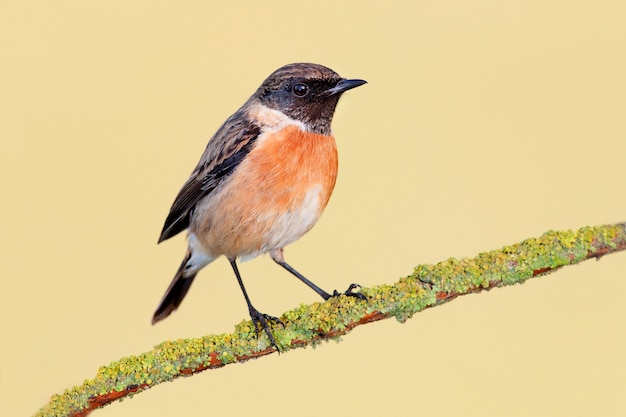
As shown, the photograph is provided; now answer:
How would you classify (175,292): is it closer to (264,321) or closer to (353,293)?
(264,321)

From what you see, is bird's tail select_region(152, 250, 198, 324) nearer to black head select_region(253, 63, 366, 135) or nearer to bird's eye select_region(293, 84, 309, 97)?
black head select_region(253, 63, 366, 135)

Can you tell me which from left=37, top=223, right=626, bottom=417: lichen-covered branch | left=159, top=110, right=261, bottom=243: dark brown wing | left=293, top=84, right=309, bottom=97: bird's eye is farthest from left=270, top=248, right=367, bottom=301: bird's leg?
left=293, top=84, right=309, bottom=97: bird's eye

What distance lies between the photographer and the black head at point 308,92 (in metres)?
4.70

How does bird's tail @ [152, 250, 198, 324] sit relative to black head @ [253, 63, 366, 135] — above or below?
below

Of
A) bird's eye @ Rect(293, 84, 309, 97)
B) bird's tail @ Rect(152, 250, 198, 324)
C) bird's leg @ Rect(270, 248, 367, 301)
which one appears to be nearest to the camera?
bird's eye @ Rect(293, 84, 309, 97)

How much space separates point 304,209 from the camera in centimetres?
465

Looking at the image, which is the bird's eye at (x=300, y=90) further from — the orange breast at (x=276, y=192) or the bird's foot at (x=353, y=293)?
the bird's foot at (x=353, y=293)

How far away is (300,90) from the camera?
15.6 ft

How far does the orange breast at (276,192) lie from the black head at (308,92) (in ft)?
0.37

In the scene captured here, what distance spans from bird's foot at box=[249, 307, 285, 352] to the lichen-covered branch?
3cm

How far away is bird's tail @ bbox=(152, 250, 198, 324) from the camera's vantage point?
219 inches

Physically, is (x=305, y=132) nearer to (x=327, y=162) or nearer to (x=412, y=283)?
(x=327, y=162)

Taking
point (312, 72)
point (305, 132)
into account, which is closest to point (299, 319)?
point (305, 132)

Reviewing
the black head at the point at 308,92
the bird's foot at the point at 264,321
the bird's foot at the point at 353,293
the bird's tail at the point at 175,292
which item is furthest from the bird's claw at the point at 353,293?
the bird's tail at the point at 175,292
